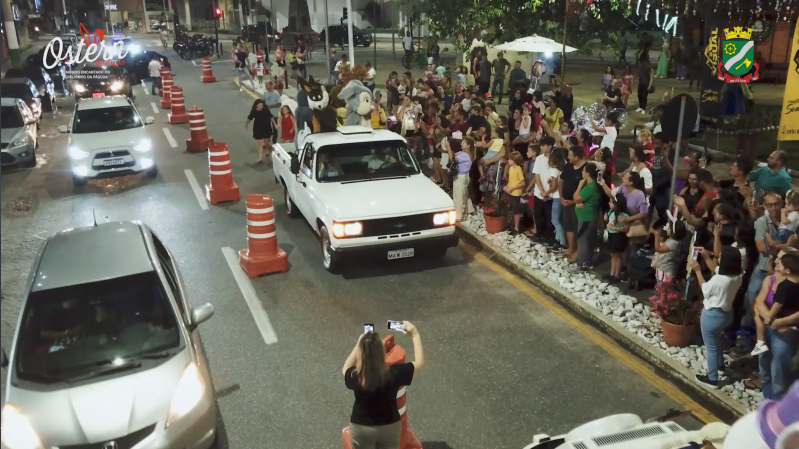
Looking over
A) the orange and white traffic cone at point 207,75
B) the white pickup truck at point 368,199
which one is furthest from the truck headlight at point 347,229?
the orange and white traffic cone at point 207,75

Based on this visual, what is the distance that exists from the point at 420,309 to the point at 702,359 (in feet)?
10.8

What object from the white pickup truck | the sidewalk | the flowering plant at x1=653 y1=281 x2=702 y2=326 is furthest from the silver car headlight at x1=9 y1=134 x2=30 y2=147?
the flowering plant at x1=653 y1=281 x2=702 y2=326

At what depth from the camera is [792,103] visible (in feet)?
33.2

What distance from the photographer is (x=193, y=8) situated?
8712 centimetres

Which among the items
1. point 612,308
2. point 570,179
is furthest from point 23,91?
→ point 612,308

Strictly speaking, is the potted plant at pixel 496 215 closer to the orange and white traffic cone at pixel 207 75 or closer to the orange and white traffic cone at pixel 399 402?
the orange and white traffic cone at pixel 399 402

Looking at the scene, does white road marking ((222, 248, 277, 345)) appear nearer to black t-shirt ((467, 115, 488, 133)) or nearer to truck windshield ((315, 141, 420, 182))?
truck windshield ((315, 141, 420, 182))

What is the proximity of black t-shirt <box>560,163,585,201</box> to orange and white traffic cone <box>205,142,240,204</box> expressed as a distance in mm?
6756

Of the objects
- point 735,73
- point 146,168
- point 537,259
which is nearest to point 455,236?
point 537,259

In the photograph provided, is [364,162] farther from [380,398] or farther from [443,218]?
[380,398]

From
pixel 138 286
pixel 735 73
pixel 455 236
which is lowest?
pixel 455 236

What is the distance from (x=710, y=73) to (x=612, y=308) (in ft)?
36.3

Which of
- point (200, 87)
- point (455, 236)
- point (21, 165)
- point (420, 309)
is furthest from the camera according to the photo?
point (200, 87)

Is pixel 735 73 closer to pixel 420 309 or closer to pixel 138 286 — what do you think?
pixel 420 309
